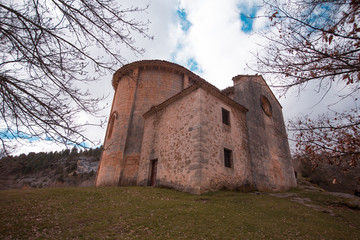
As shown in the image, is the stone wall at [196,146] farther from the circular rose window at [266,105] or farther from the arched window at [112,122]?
the arched window at [112,122]

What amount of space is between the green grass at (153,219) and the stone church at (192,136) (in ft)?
8.42

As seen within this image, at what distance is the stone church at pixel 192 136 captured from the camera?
986cm

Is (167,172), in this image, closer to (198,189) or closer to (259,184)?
(198,189)

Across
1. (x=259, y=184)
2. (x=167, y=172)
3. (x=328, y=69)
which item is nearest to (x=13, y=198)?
(x=167, y=172)

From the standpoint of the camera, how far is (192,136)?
997 centimetres

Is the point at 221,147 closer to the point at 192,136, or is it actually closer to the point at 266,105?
the point at 192,136

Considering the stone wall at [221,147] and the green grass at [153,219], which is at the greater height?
the stone wall at [221,147]

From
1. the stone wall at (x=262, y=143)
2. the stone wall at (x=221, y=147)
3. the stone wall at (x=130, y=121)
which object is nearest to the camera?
the stone wall at (x=221, y=147)

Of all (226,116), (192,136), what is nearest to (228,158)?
(226,116)

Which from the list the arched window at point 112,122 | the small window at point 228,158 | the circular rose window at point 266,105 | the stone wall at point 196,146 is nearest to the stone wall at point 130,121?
the arched window at point 112,122

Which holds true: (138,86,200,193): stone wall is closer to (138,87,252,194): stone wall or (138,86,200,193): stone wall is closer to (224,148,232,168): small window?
(138,87,252,194): stone wall

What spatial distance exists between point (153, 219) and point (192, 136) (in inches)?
216

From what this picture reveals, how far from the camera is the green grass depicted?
4188 millimetres

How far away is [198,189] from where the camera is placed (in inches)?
336
